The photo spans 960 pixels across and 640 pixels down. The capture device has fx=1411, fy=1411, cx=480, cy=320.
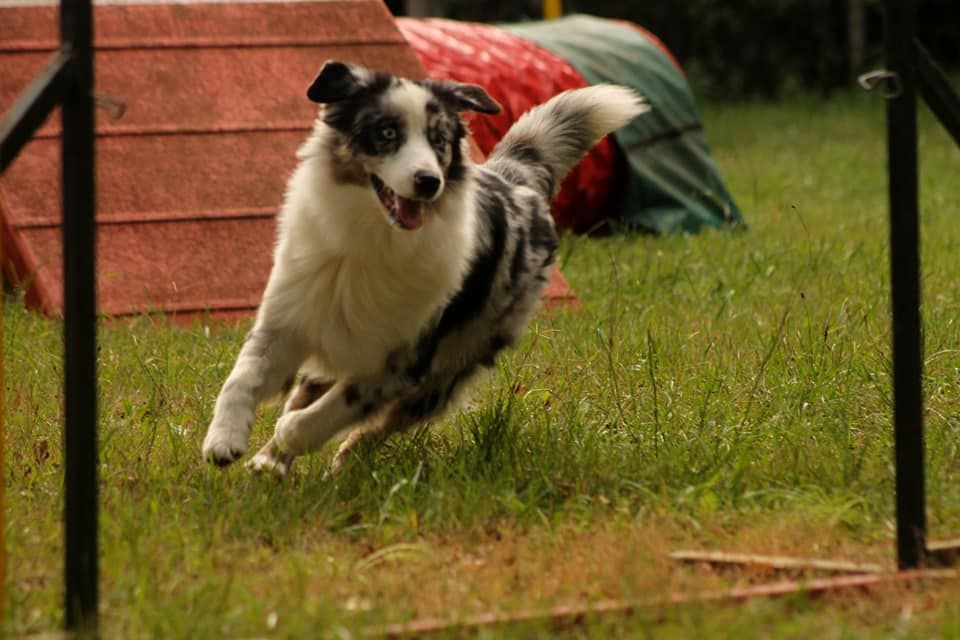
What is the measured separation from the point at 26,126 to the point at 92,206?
0.68ft

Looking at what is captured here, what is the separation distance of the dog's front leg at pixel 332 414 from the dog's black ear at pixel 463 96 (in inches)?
34.8

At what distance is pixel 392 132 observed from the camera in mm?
4203

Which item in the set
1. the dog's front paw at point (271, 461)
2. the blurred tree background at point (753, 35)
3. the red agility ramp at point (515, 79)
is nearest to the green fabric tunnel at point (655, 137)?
the red agility ramp at point (515, 79)

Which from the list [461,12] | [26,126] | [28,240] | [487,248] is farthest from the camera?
[461,12]

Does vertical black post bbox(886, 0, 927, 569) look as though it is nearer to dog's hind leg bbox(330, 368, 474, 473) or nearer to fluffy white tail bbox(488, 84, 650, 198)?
dog's hind leg bbox(330, 368, 474, 473)

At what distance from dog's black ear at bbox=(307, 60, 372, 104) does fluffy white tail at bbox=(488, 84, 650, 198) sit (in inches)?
38.1

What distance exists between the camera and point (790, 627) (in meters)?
2.93

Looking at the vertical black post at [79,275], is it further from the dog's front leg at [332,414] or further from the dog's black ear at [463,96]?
the dog's black ear at [463,96]

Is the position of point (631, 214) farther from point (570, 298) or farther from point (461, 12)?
point (461, 12)

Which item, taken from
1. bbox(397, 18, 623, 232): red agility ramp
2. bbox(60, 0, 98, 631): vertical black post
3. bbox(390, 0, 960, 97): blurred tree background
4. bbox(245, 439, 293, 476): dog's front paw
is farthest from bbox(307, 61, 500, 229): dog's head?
bbox(390, 0, 960, 97): blurred tree background

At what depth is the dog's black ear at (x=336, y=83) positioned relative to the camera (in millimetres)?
4230

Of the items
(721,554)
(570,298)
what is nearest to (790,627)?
(721,554)

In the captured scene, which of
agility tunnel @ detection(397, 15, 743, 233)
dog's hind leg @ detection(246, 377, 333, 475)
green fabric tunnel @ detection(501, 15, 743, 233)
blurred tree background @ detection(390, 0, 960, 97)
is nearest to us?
dog's hind leg @ detection(246, 377, 333, 475)

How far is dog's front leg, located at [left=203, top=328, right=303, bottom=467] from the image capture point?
402 cm
